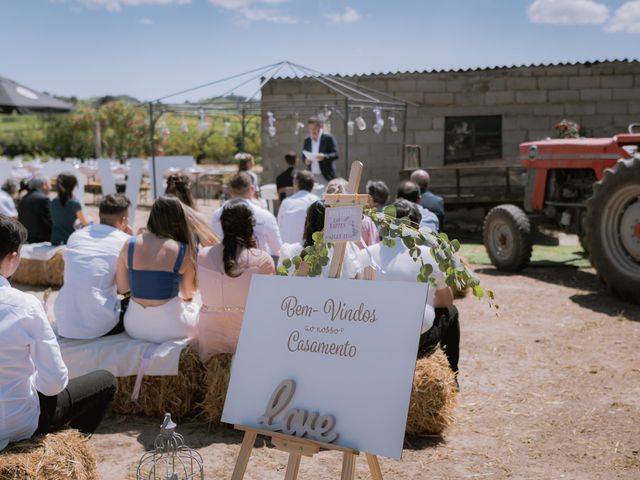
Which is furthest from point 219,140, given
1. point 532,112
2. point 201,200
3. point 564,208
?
point 564,208

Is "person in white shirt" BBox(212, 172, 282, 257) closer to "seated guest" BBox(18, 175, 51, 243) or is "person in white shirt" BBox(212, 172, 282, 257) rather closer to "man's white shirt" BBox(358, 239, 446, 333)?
"man's white shirt" BBox(358, 239, 446, 333)

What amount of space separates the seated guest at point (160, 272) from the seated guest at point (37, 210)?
166 inches

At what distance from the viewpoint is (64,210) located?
8.23 meters

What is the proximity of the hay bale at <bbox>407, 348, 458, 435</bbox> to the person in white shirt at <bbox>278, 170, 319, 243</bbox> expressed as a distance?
9.96ft

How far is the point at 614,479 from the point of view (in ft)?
12.0

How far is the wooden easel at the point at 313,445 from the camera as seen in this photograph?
267 cm

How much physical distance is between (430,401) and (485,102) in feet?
38.6

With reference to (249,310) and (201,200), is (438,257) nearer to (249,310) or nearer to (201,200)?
(249,310)

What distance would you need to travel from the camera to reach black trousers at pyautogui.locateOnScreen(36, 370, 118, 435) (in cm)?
321

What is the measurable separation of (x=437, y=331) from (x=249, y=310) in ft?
6.06

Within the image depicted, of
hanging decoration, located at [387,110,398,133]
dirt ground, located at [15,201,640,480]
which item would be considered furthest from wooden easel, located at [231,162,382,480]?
hanging decoration, located at [387,110,398,133]

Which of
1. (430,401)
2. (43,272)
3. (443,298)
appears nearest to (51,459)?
(430,401)

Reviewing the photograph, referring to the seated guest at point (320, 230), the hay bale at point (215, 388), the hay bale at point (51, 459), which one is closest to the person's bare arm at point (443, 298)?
the seated guest at point (320, 230)

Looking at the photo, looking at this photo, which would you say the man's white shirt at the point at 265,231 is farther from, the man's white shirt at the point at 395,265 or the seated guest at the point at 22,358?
the seated guest at the point at 22,358
